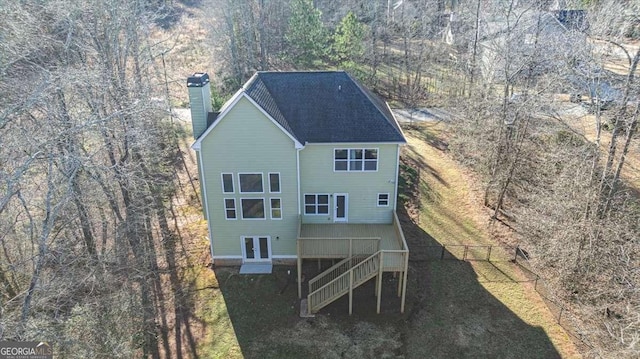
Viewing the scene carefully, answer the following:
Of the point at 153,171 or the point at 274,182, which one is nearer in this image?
the point at 274,182

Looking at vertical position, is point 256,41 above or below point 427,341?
above

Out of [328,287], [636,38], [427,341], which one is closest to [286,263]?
[328,287]

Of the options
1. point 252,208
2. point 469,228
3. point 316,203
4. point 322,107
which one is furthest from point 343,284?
point 469,228

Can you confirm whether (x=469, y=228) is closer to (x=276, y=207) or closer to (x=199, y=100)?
(x=276, y=207)

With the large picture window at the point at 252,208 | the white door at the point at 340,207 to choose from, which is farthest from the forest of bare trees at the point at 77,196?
the white door at the point at 340,207

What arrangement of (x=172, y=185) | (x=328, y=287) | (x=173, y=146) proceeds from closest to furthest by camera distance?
1. (x=328, y=287)
2. (x=172, y=185)
3. (x=173, y=146)

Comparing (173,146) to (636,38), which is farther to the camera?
(173,146)

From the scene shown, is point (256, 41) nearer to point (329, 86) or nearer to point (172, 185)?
point (172, 185)
